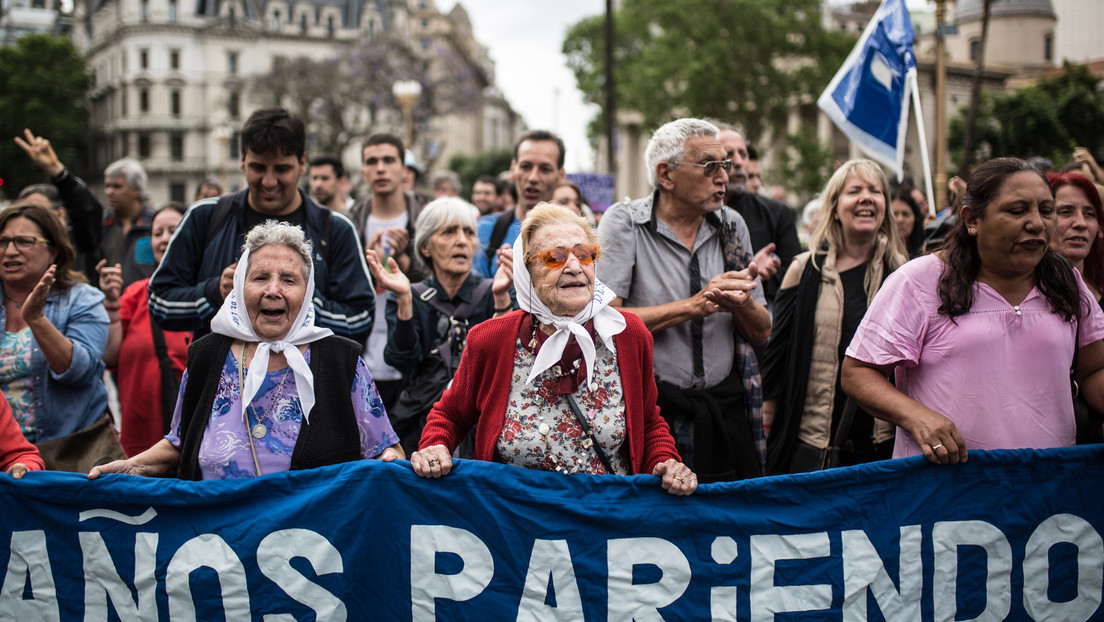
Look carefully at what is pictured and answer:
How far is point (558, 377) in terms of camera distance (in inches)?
118

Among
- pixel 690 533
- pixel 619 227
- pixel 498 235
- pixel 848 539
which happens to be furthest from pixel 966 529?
pixel 498 235

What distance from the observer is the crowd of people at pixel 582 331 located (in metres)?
3.07

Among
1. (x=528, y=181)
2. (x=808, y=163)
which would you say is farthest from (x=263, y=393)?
(x=808, y=163)

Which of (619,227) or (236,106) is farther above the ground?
(236,106)

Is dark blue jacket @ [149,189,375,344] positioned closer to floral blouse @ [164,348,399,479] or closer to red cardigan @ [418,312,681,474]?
floral blouse @ [164,348,399,479]

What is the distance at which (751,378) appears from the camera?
3.91m

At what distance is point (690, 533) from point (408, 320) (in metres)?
1.76

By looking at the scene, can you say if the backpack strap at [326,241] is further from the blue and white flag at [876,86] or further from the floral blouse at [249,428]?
the blue and white flag at [876,86]

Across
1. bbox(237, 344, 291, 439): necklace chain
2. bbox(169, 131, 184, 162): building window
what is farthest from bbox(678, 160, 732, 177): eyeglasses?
bbox(169, 131, 184, 162): building window

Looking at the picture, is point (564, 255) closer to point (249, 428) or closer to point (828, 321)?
point (249, 428)

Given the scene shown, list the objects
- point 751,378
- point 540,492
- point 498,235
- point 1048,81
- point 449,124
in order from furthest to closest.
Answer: point 449,124
point 1048,81
point 498,235
point 751,378
point 540,492

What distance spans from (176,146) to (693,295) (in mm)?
76513

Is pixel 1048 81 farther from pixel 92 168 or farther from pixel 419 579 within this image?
pixel 92 168

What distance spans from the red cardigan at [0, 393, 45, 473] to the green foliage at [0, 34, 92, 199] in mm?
56572
